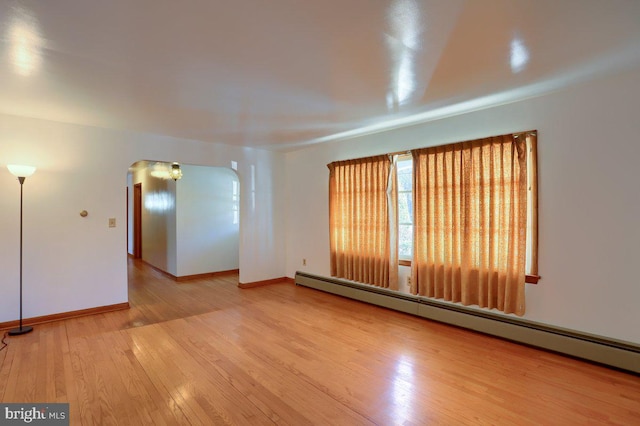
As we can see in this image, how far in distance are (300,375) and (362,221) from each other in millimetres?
2422

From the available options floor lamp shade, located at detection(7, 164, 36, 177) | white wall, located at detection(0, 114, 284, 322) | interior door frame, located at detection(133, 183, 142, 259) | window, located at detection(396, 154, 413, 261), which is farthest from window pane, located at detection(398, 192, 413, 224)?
interior door frame, located at detection(133, 183, 142, 259)

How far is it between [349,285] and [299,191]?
196 cm

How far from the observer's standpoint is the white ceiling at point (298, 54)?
1681 mm

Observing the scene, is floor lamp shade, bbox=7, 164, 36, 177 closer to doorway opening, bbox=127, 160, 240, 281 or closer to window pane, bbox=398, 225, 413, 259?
doorway opening, bbox=127, 160, 240, 281

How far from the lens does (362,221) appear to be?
447cm

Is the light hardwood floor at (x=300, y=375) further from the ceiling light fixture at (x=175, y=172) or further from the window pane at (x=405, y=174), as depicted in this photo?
the ceiling light fixture at (x=175, y=172)

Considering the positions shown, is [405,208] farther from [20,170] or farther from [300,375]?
[20,170]

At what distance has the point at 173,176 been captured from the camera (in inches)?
217

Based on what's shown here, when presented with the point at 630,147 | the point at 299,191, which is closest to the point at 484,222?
the point at 630,147

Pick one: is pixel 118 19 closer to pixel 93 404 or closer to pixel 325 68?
pixel 325 68

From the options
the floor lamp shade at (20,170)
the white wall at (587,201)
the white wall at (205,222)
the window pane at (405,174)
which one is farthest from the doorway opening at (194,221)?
the white wall at (587,201)

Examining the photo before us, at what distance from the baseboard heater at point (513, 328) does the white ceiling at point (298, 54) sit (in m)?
2.17

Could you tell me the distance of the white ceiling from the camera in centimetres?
168

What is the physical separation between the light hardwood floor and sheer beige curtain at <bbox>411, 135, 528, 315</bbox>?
492 mm
